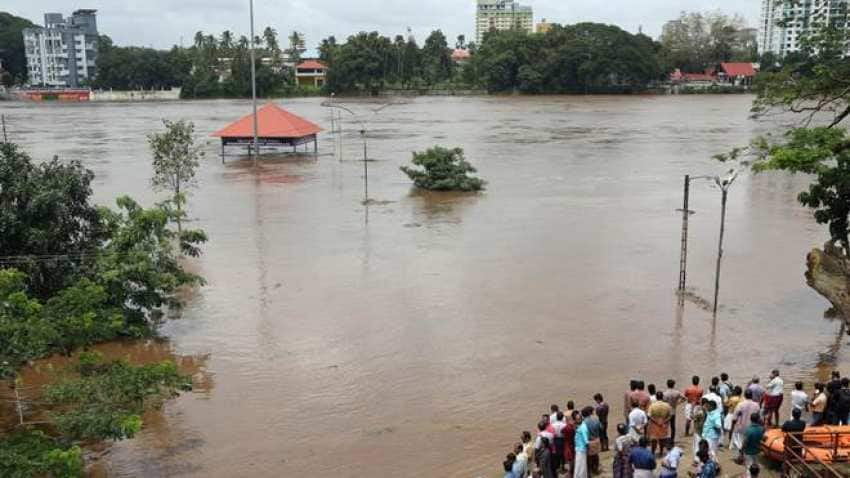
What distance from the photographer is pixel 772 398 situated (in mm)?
11758

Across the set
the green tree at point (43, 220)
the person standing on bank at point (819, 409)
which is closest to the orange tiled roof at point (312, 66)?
the green tree at point (43, 220)

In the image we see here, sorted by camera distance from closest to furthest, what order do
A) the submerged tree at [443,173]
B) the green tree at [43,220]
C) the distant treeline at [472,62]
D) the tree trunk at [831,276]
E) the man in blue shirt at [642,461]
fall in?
1. the man in blue shirt at [642,461]
2. the tree trunk at [831,276]
3. the green tree at [43,220]
4. the submerged tree at [443,173]
5. the distant treeline at [472,62]

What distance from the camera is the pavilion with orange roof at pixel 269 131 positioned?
4794 centimetres

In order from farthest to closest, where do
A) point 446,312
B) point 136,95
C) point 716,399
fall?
point 136,95 < point 446,312 < point 716,399

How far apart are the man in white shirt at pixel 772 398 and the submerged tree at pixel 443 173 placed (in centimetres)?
2553

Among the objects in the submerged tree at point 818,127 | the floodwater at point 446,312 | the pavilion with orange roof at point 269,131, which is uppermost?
the submerged tree at point 818,127

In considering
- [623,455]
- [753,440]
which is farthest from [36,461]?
[753,440]

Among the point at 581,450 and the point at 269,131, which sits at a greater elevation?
the point at 269,131

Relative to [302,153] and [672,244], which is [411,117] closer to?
[302,153]

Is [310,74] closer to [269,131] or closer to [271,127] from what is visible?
[271,127]

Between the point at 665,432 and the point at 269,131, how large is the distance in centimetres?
4025

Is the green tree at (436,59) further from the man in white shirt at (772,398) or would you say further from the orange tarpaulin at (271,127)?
the man in white shirt at (772,398)

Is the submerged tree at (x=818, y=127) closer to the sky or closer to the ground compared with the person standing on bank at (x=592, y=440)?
closer to the sky

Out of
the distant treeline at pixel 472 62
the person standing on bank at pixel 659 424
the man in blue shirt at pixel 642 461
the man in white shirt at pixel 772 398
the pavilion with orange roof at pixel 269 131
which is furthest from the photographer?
the distant treeline at pixel 472 62
